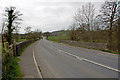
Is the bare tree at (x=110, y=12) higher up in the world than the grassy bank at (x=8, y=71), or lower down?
higher up

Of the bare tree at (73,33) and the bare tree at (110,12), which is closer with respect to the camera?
the bare tree at (110,12)

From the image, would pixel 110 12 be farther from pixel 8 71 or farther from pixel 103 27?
pixel 8 71

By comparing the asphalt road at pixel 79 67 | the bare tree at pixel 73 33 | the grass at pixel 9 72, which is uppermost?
the bare tree at pixel 73 33

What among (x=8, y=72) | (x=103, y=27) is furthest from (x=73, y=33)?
(x=8, y=72)

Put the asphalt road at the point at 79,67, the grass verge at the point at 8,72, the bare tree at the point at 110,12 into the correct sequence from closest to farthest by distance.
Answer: the grass verge at the point at 8,72, the asphalt road at the point at 79,67, the bare tree at the point at 110,12

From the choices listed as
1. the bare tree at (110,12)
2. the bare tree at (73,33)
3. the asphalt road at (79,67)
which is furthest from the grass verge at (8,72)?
the bare tree at (73,33)

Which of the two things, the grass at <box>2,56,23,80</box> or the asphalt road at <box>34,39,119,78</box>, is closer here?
the grass at <box>2,56,23,80</box>

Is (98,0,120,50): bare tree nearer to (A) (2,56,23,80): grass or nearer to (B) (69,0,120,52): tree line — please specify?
(B) (69,0,120,52): tree line

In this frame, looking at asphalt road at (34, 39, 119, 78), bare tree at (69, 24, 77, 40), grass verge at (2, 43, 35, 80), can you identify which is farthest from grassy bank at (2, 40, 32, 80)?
bare tree at (69, 24, 77, 40)

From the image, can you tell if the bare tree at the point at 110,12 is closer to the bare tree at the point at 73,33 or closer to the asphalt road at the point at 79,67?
the asphalt road at the point at 79,67

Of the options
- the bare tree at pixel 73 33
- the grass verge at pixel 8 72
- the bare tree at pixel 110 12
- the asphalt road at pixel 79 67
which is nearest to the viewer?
the grass verge at pixel 8 72

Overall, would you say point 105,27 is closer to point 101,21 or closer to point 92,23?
point 101,21

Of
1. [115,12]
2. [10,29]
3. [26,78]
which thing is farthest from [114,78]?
[10,29]

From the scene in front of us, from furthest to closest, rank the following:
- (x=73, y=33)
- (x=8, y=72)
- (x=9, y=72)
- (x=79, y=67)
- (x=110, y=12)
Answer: (x=73, y=33) < (x=110, y=12) < (x=79, y=67) < (x=9, y=72) < (x=8, y=72)
